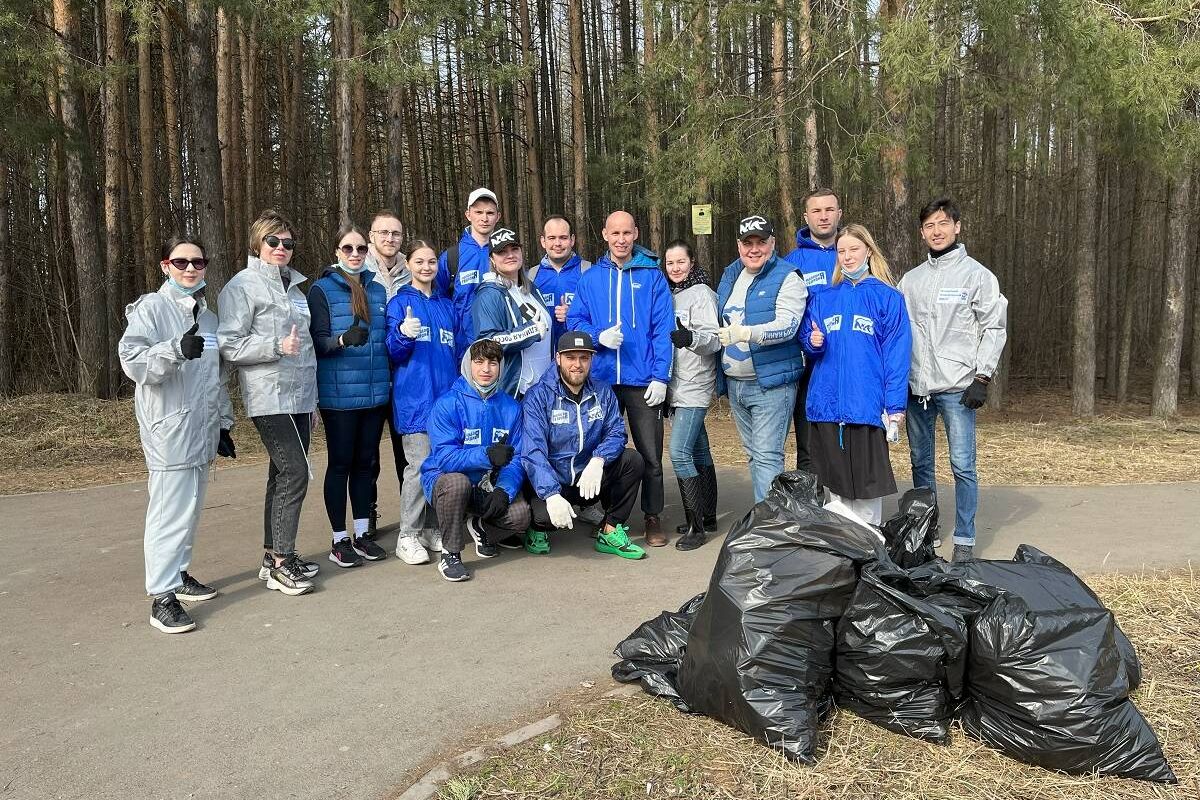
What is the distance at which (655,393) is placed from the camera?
5.57 metres

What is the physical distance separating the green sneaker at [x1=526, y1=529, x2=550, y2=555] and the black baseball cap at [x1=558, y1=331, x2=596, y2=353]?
1202mm

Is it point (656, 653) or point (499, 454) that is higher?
point (499, 454)

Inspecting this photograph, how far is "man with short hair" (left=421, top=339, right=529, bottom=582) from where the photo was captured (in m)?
5.14

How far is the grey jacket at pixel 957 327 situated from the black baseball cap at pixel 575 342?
6.15 feet

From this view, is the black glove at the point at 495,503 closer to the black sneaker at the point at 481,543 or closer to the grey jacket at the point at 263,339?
the black sneaker at the point at 481,543

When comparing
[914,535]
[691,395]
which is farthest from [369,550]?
[914,535]

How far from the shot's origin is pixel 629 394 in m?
5.71

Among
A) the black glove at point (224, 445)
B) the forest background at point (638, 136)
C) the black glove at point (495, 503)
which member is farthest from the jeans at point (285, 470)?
the forest background at point (638, 136)

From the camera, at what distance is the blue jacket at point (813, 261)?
522 cm

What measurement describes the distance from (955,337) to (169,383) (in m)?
4.17

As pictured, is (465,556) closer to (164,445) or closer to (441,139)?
(164,445)

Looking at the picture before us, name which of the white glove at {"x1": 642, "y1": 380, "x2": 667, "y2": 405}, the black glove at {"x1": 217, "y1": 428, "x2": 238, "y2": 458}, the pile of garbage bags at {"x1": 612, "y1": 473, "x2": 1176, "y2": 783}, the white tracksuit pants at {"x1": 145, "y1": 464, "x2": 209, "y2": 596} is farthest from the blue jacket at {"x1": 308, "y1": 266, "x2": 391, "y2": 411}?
the pile of garbage bags at {"x1": 612, "y1": 473, "x2": 1176, "y2": 783}

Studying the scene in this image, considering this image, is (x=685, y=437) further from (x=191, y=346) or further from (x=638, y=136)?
(x=638, y=136)

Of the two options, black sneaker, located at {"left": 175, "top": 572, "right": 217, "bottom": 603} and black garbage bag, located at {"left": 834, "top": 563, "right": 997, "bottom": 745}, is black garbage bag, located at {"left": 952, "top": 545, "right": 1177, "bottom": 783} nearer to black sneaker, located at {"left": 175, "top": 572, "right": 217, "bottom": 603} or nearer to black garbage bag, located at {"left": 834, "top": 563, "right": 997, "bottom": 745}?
black garbage bag, located at {"left": 834, "top": 563, "right": 997, "bottom": 745}
